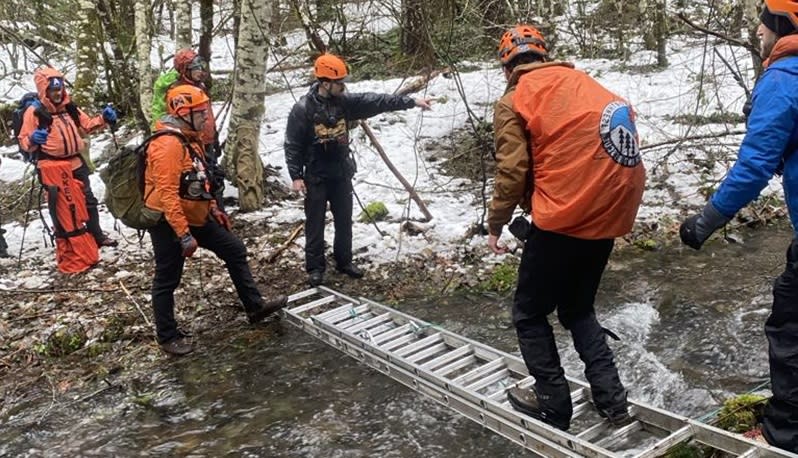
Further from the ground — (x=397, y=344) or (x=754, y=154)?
(x=754, y=154)

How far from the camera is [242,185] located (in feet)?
31.9

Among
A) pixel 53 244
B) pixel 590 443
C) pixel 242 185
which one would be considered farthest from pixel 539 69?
pixel 53 244

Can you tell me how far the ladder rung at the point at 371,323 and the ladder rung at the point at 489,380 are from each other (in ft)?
5.17

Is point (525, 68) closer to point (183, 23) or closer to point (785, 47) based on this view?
point (785, 47)

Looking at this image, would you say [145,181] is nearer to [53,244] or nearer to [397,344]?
[397,344]

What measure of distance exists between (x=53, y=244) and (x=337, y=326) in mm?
5052

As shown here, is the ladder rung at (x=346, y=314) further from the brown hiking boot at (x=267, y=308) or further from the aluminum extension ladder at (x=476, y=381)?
the brown hiking boot at (x=267, y=308)

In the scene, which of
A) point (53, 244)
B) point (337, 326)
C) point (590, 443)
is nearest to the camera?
point (590, 443)

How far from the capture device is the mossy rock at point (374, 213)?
30.3ft

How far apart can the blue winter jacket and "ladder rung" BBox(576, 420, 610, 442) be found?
1.54 meters

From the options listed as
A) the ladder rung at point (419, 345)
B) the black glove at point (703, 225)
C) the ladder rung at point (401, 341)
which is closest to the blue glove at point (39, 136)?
the ladder rung at point (401, 341)

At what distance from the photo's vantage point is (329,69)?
6.88 m

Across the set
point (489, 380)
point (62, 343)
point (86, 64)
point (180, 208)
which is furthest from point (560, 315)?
point (86, 64)

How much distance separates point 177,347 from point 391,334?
6.68ft
